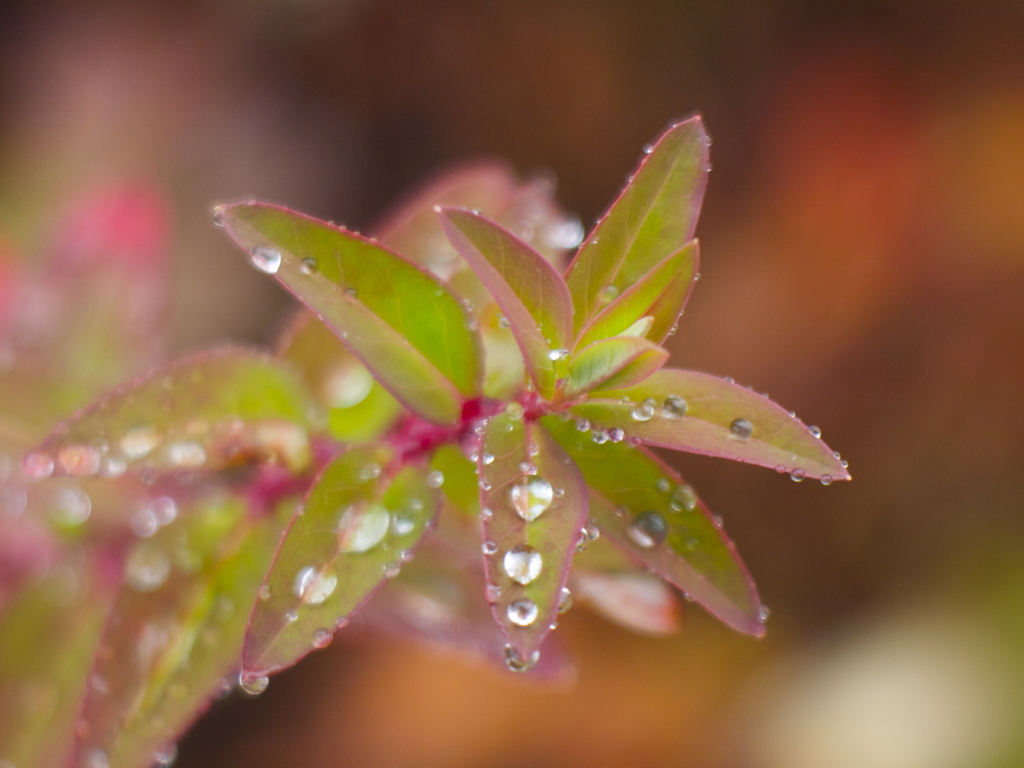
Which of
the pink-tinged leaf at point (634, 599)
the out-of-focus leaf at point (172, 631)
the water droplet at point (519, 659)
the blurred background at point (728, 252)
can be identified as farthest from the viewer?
the blurred background at point (728, 252)

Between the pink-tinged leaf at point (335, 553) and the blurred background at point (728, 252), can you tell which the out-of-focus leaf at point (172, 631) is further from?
the blurred background at point (728, 252)

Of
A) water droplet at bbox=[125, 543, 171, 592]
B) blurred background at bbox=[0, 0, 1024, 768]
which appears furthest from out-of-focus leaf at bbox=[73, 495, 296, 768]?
blurred background at bbox=[0, 0, 1024, 768]

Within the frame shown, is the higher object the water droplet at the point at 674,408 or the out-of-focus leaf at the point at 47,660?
the water droplet at the point at 674,408

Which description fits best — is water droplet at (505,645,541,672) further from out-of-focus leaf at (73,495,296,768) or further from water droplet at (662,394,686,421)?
out-of-focus leaf at (73,495,296,768)

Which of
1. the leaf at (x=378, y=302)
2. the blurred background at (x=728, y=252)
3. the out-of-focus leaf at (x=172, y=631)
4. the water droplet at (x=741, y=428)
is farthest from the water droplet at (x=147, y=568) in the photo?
the blurred background at (x=728, y=252)

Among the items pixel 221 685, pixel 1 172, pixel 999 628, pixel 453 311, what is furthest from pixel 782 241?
pixel 1 172

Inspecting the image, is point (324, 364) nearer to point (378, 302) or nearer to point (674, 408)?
point (378, 302)

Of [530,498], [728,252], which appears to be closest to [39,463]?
[530,498]
